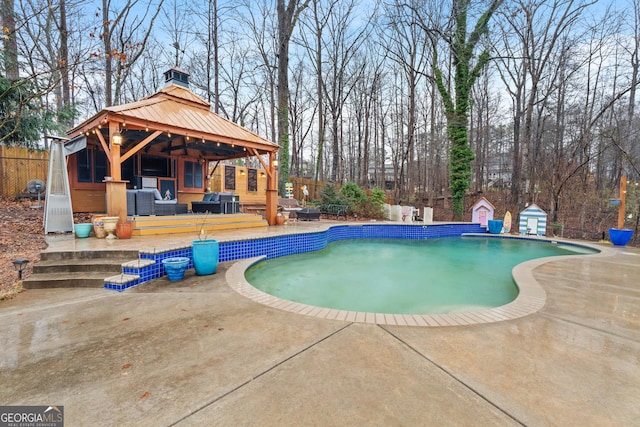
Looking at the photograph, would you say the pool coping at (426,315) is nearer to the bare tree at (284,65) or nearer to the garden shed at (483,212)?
the garden shed at (483,212)

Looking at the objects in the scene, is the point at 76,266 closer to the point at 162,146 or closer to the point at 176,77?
the point at 162,146

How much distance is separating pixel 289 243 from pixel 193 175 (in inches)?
249

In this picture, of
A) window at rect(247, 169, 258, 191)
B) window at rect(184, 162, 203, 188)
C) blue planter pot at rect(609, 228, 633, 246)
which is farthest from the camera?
window at rect(247, 169, 258, 191)

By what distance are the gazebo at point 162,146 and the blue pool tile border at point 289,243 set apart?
2.31 metres

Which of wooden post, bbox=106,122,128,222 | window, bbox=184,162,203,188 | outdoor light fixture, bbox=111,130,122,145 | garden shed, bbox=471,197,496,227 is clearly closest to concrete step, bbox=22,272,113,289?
wooden post, bbox=106,122,128,222

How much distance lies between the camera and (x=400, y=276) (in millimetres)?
5715

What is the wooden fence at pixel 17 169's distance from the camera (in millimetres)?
9844

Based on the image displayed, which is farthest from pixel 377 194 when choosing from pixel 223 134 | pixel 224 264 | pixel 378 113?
pixel 378 113

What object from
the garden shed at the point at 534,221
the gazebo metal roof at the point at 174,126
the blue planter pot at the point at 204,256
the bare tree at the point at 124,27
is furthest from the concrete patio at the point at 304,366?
the bare tree at the point at 124,27

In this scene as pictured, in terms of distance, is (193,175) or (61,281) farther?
(193,175)

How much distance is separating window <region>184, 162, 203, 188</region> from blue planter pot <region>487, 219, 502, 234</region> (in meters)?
11.7

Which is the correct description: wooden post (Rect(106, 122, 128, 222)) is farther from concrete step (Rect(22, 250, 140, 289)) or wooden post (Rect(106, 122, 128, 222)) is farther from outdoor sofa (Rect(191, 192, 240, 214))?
outdoor sofa (Rect(191, 192, 240, 214))

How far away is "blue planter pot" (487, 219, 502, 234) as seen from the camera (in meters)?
10.8

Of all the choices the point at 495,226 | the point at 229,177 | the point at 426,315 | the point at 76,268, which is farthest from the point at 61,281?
the point at 495,226
